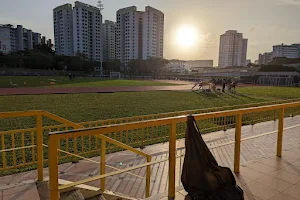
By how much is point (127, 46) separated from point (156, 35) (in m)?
20.0

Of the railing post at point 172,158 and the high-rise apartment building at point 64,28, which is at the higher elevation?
the high-rise apartment building at point 64,28

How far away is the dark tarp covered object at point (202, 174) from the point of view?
9.41ft

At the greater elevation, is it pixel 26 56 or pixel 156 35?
pixel 156 35

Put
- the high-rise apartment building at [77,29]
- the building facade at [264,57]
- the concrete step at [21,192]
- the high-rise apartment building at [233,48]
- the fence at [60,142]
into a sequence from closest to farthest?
the concrete step at [21,192] → the fence at [60,142] → the high-rise apartment building at [77,29] → the high-rise apartment building at [233,48] → the building facade at [264,57]

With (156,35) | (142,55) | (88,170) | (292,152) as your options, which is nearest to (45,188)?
(88,170)

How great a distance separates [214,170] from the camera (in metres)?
2.96

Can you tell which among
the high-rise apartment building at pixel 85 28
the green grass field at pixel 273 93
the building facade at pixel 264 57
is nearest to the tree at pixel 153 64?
the high-rise apartment building at pixel 85 28

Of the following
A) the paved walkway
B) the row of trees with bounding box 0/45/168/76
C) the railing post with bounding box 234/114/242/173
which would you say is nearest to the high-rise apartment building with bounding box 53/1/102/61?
the row of trees with bounding box 0/45/168/76

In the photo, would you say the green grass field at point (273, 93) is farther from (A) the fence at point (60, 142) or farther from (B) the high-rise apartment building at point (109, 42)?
(B) the high-rise apartment building at point (109, 42)

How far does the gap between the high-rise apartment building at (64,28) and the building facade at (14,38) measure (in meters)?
12.6

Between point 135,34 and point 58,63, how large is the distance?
5631 cm

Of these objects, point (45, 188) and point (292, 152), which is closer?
point (45, 188)

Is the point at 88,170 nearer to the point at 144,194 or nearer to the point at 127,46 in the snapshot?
the point at 144,194

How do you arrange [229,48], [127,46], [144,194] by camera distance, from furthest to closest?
[229,48] < [127,46] < [144,194]
